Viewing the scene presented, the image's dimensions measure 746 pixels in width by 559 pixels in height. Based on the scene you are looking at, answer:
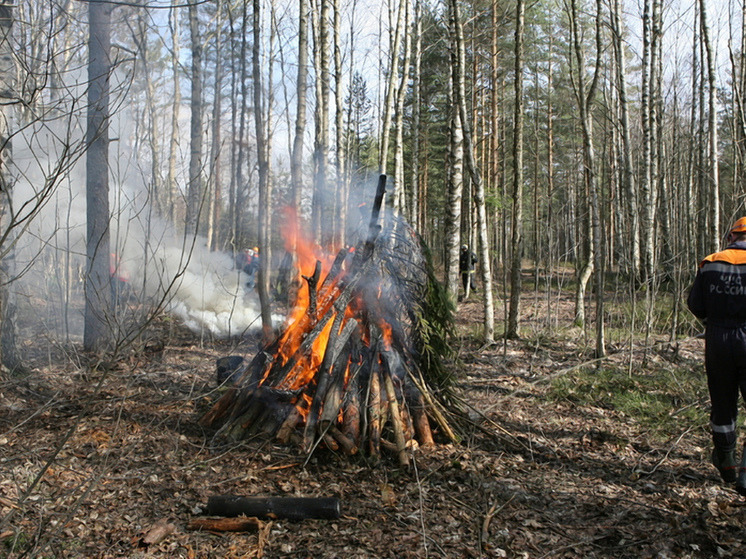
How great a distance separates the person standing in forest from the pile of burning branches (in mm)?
2351

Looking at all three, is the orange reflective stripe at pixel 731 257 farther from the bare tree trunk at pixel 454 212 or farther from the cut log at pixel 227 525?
the bare tree trunk at pixel 454 212

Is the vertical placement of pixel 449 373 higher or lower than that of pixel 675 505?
higher

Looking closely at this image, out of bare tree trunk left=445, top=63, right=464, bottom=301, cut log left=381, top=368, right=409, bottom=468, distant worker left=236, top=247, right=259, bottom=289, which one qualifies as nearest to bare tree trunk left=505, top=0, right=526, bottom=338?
bare tree trunk left=445, top=63, right=464, bottom=301

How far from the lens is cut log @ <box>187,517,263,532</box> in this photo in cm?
363

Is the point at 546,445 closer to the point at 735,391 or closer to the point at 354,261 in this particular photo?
the point at 735,391

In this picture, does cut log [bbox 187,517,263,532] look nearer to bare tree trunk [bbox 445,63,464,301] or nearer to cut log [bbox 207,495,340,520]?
cut log [bbox 207,495,340,520]

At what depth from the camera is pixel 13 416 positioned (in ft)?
17.5

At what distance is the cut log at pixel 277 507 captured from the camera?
376cm

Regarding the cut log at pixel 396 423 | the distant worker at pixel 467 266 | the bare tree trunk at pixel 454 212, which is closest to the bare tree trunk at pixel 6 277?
the cut log at pixel 396 423

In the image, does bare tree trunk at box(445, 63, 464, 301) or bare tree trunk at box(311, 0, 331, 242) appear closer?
bare tree trunk at box(445, 63, 464, 301)

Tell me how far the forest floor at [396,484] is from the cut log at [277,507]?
80 mm

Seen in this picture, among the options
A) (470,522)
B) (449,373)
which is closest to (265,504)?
(470,522)

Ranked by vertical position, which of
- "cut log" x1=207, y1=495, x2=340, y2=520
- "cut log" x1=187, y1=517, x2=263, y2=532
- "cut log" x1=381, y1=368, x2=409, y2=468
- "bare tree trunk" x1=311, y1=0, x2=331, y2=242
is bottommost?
"cut log" x1=187, y1=517, x2=263, y2=532

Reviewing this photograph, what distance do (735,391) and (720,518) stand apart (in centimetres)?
104
